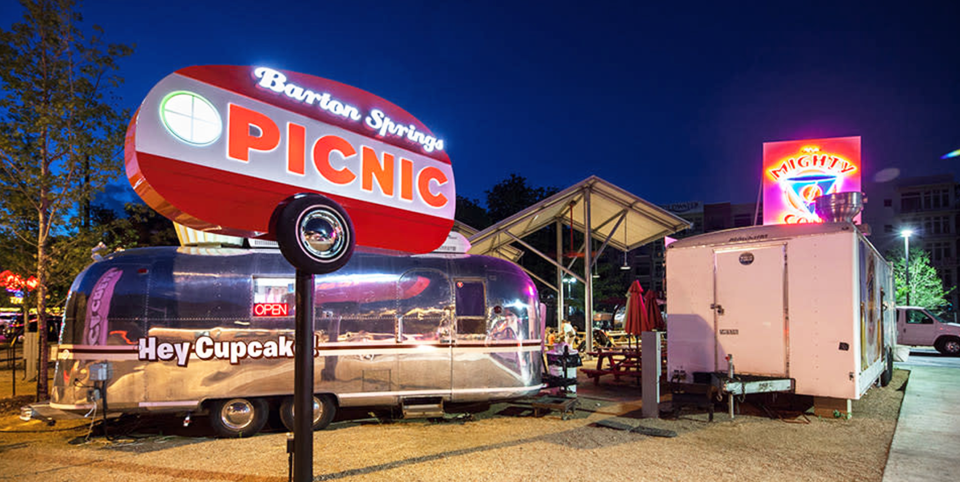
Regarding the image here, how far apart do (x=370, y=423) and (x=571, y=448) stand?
10.4ft

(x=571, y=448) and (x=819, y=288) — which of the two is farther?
(x=819, y=288)

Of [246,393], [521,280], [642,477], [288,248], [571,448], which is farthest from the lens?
[521,280]

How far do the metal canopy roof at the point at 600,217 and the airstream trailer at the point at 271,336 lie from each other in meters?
6.93

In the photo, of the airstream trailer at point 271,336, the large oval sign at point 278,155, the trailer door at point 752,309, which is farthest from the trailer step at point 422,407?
the trailer door at point 752,309

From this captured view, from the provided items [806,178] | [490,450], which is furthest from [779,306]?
[806,178]

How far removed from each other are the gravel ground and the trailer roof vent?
3471 millimetres

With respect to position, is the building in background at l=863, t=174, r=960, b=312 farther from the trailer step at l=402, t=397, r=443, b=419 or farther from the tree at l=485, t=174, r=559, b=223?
the trailer step at l=402, t=397, r=443, b=419

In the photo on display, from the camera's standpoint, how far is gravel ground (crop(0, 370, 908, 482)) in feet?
18.7

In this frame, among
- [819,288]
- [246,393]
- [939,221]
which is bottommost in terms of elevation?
[246,393]

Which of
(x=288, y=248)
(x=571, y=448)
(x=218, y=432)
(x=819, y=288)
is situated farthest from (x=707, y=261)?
(x=218, y=432)

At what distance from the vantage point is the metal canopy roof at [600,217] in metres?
14.6

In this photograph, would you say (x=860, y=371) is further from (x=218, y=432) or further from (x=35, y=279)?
(x=35, y=279)

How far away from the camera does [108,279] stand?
696cm

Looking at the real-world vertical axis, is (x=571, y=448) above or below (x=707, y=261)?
below
